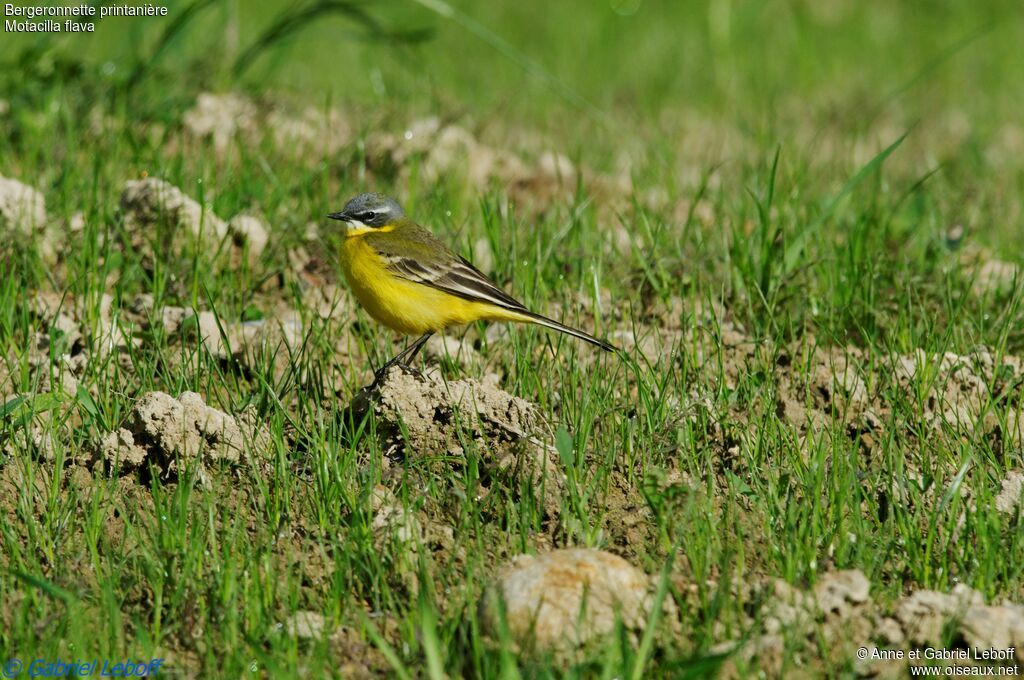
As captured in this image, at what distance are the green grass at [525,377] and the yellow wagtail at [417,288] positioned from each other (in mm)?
230

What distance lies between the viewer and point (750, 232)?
6.75m

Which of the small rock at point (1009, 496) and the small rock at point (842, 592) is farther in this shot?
the small rock at point (1009, 496)

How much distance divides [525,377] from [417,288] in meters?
0.64

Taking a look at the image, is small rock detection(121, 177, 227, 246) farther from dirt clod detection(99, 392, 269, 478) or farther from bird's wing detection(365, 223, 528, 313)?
dirt clod detection(99, 392, 269, 478)

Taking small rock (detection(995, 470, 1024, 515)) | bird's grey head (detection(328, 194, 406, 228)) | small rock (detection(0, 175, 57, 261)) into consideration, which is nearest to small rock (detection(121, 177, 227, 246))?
small rock (detection(0, 175, 57, 261))

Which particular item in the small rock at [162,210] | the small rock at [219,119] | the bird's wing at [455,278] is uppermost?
the small rock at [219,119]

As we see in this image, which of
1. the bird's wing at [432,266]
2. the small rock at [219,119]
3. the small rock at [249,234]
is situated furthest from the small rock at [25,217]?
the bird's wing at [432,266]

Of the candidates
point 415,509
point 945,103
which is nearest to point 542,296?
point 415,509

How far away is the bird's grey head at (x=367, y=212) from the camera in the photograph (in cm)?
577

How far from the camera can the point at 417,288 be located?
5320 mm

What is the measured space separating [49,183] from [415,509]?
11.9 feet

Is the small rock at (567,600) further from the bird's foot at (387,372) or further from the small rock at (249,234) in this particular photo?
the small rock at (249,234)

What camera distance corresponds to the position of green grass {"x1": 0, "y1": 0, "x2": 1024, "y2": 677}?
12.0 ft

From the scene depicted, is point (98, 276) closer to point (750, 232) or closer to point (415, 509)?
point (415, 509)
